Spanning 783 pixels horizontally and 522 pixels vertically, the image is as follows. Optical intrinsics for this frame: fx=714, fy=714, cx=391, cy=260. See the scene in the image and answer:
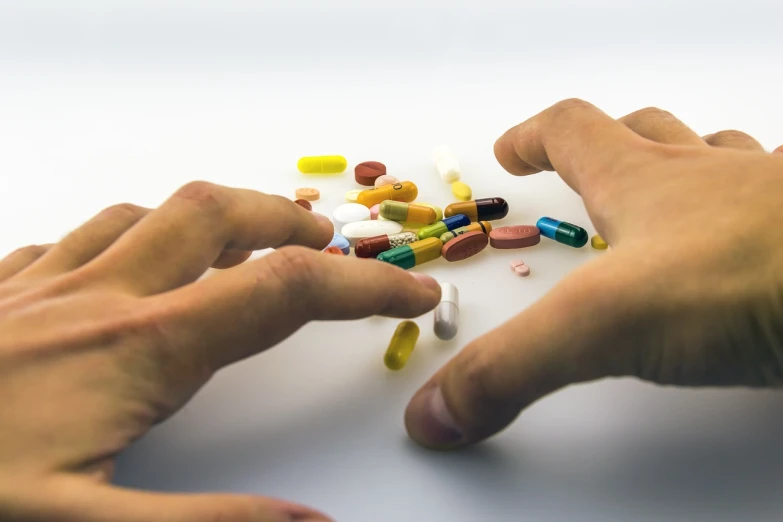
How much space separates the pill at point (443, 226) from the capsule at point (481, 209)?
0.15 feet

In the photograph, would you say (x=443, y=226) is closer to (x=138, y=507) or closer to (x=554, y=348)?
(x=554, y=348)

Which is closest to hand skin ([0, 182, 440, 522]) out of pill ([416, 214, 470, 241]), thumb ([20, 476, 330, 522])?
thumb ([20, 476, 330, 522])

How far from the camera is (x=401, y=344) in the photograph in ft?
4.63

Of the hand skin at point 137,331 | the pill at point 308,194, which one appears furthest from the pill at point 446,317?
the pill at point 308,194

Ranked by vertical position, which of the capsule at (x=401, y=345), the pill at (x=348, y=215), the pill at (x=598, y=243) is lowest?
the capsule at (x=401, y=345)

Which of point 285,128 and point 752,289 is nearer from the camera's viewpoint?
point 752,289

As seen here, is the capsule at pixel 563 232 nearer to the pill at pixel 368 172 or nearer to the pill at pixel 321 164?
the pill at pixel 368 172

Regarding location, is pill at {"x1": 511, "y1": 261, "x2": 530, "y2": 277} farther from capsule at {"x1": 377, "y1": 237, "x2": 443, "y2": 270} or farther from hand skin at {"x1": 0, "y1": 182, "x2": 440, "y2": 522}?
hand skin at {"x1": 0, "y1": 182, "x2": 440, "y2": 522}

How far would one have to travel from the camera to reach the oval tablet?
1.71 metres

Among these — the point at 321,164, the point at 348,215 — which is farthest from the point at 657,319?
the point at 321,164

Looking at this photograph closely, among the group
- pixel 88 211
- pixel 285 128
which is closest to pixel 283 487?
pixel 88 211

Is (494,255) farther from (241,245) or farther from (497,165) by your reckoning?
(241,245)

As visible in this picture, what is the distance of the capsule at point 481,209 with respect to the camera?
6.29 feet

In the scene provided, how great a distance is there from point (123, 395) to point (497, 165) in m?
1.49
